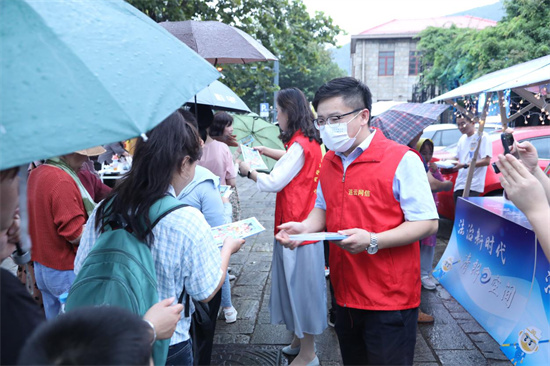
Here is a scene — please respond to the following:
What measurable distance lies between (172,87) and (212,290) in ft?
2.77

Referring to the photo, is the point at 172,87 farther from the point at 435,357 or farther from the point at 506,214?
the point at 506,214

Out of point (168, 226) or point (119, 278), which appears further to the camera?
point (168, 226)

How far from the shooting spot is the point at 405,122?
14.1ft

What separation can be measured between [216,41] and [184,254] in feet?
8.17

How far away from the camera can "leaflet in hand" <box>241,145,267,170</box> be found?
11.3 ft

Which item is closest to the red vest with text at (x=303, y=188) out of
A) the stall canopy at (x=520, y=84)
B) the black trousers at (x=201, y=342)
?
the black trousers at (x=201, y=342)

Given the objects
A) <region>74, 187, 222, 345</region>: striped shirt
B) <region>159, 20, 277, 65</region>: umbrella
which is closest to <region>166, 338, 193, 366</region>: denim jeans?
<region>74, 187, 222, 345</region>: striped shirt

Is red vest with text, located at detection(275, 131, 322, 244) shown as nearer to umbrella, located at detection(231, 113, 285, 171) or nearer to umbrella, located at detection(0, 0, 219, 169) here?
umbrella, located at detection(0, 0, 219, 169)

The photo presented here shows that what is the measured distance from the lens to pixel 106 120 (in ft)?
3.01

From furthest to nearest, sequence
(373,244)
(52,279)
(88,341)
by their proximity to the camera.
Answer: (52,279) < (373,244) < (88,341)

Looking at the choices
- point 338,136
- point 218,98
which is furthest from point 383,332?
point 218,98

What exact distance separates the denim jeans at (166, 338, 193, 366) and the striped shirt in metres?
0.26

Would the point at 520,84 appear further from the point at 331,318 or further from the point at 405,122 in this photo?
the point at 331,318

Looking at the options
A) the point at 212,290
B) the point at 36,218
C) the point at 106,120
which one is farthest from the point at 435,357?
the point at 106,120
